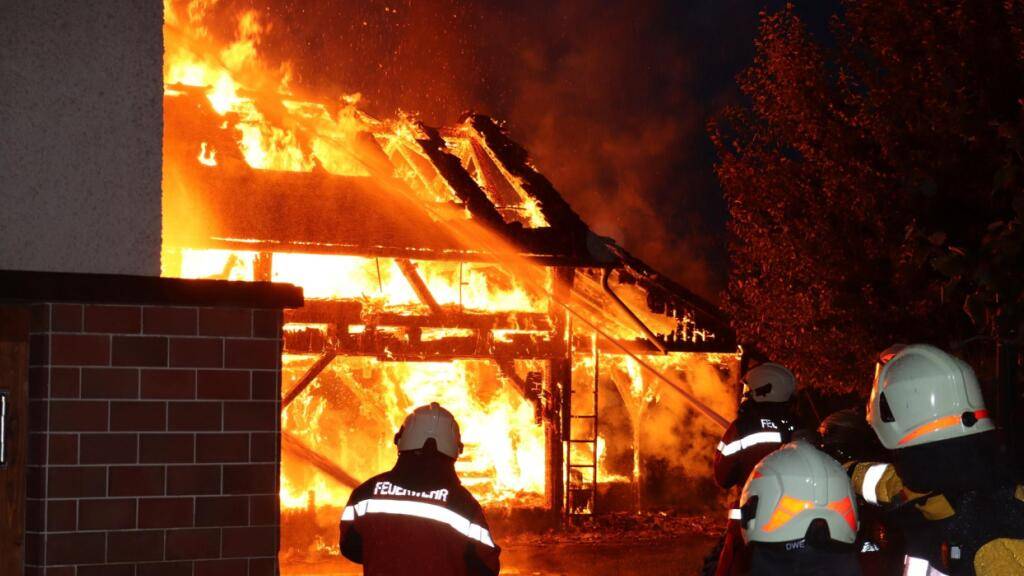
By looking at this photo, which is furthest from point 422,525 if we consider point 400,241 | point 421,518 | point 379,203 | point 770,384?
point 379,203

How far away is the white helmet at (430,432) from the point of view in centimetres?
500

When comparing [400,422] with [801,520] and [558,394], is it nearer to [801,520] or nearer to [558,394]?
[558,394]

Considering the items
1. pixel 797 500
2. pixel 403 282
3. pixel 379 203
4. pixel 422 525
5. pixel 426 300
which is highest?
pixel 379 203

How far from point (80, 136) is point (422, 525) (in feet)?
6.31

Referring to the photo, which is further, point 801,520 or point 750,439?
point 750,439

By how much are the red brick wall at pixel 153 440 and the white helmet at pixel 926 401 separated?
7.38ft

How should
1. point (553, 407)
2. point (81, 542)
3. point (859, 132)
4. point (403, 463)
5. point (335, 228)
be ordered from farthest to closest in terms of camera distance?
point (859, 132), point (553, 407), point (335, 228), point (403, 463), point (81, 542)

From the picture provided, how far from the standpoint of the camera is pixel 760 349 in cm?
1684

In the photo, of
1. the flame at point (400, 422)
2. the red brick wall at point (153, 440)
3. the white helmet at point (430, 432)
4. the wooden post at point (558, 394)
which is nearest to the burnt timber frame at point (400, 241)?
the wooden post at point (558, 394)

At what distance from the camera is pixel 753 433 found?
25.1 ft

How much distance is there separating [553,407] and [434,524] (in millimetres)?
10308

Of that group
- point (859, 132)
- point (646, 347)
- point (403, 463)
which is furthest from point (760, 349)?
point (403, 463)

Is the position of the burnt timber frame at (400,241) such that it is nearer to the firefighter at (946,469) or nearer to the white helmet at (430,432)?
the white helmet at (430,432)

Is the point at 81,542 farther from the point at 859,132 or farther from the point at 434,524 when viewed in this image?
the point at 859,132
